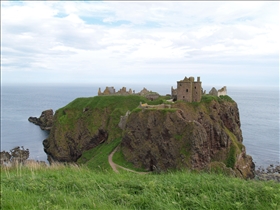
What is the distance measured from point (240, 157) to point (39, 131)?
282 feet

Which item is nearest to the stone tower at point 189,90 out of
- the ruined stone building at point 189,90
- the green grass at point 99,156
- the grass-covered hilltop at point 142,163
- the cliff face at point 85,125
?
the ruined stone building at point 189,90

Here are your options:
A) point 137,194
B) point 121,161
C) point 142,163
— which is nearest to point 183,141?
point 142,163

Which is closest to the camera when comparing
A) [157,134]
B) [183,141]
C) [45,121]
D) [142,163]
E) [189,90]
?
[183,141]

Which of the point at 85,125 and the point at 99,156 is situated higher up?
the point at 85,125

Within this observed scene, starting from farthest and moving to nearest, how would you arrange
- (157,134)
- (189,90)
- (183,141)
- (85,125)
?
1. (85,125)
2. (189,90)
3. (157,134)
4. (183,141)

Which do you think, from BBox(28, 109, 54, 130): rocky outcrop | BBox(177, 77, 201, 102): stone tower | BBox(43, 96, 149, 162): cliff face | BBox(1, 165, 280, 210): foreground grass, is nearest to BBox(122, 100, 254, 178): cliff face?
BBox(177, 77, 201, 102): stone tower

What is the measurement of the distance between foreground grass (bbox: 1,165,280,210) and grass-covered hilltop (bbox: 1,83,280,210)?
3 centimetres

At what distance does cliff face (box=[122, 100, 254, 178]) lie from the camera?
48075 mm

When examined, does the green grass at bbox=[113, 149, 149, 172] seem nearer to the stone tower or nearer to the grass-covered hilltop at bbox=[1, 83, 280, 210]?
the grass-covered hilltop at bbox=[1, 83, 280, 210]

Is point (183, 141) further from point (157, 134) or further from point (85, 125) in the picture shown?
point (85, 125)

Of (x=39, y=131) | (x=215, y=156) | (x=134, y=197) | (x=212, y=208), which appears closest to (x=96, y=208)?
(x=134, y=197)

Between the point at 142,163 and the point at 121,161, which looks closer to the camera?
the point at 142,163

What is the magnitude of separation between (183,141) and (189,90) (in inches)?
588

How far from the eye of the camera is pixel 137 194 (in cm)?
902
